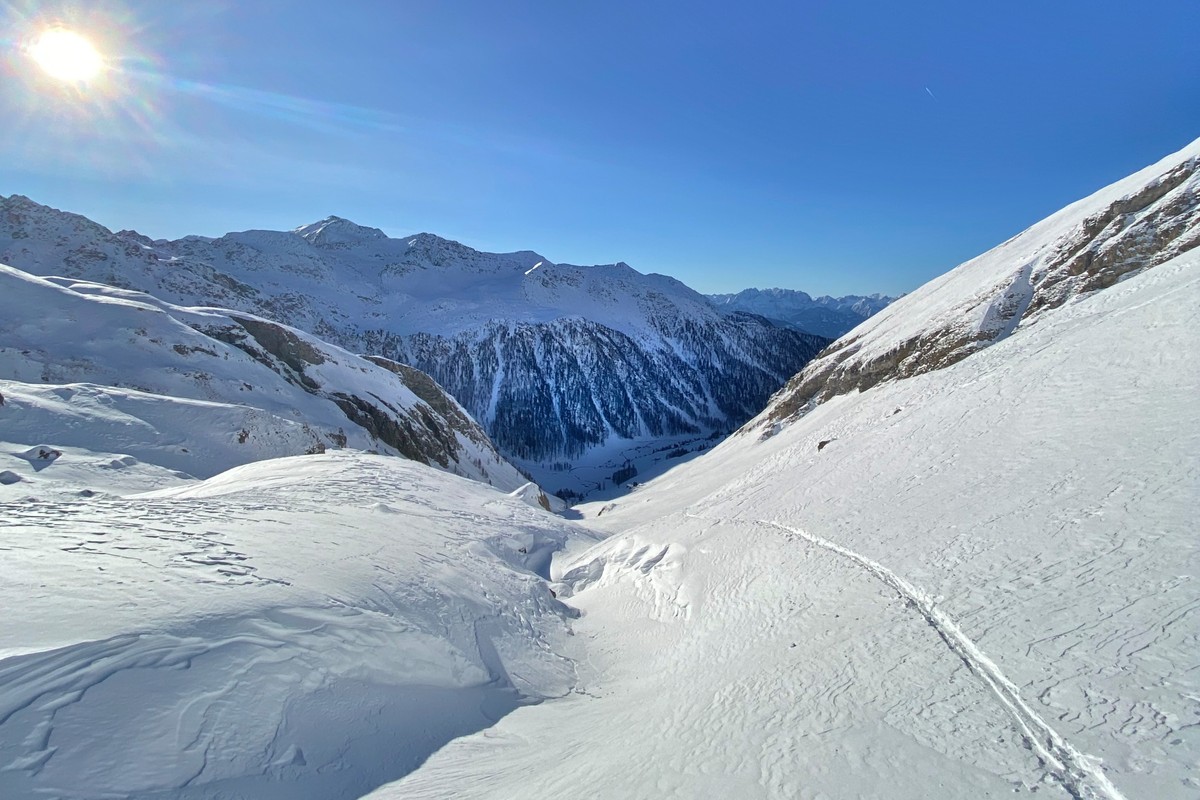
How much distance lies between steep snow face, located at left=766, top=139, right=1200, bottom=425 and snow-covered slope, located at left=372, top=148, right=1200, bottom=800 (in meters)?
23.2

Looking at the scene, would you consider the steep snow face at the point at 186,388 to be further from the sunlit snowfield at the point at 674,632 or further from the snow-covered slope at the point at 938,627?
the snow-covered slope at the point at 938,627

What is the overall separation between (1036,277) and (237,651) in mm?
67530

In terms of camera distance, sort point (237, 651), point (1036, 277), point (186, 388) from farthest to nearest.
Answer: point (1036, 277) < point (186, 388) < point (237, 651)

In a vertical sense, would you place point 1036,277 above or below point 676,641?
above

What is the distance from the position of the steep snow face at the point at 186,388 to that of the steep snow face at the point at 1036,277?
48.0 metres

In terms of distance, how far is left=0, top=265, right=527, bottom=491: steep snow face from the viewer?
90.1ft

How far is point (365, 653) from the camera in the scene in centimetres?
1006

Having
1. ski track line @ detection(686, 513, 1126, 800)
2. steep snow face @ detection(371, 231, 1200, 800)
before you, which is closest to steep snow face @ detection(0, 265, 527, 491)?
steep snow face @ detection(371, 231, 1200, 800)

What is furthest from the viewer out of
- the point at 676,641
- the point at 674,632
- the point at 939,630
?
the point at 674,632

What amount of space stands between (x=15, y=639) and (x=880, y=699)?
12.7m

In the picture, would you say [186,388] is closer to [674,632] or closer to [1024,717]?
[674,632]

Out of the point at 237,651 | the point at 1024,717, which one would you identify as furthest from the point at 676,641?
the point at 237,651

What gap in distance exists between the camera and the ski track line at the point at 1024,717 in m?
6.79

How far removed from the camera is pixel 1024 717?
26.3 ft
